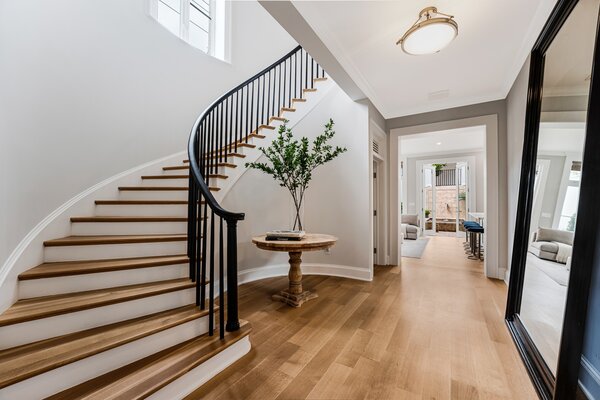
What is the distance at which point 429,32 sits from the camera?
75.3 inches

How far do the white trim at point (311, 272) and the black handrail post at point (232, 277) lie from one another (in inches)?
57.5

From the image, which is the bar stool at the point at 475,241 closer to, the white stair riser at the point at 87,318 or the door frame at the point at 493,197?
the door frame at the point at 493,197

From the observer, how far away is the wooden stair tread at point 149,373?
115cm

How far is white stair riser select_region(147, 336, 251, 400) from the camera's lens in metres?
1.26

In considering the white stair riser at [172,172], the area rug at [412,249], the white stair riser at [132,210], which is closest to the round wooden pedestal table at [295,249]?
the white stair riser at [132,210]

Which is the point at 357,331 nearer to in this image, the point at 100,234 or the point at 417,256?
the point at 100,234

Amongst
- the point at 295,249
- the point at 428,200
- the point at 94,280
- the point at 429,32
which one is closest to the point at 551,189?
the point at 429,32

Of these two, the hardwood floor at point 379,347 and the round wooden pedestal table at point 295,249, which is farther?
the round wooden pedestal table at point 295,249

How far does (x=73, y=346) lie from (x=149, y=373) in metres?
0.41

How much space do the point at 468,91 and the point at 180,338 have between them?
4.22m

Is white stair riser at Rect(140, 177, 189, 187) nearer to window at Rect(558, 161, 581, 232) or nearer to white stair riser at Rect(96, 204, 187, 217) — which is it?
white stair riser at Rect(96, 204, 187, 217)

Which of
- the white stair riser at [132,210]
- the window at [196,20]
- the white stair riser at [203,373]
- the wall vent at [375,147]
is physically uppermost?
the window at [196,20]

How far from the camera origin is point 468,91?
3.29 m

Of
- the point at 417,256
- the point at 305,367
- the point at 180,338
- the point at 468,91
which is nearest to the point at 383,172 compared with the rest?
the point at 468,91
